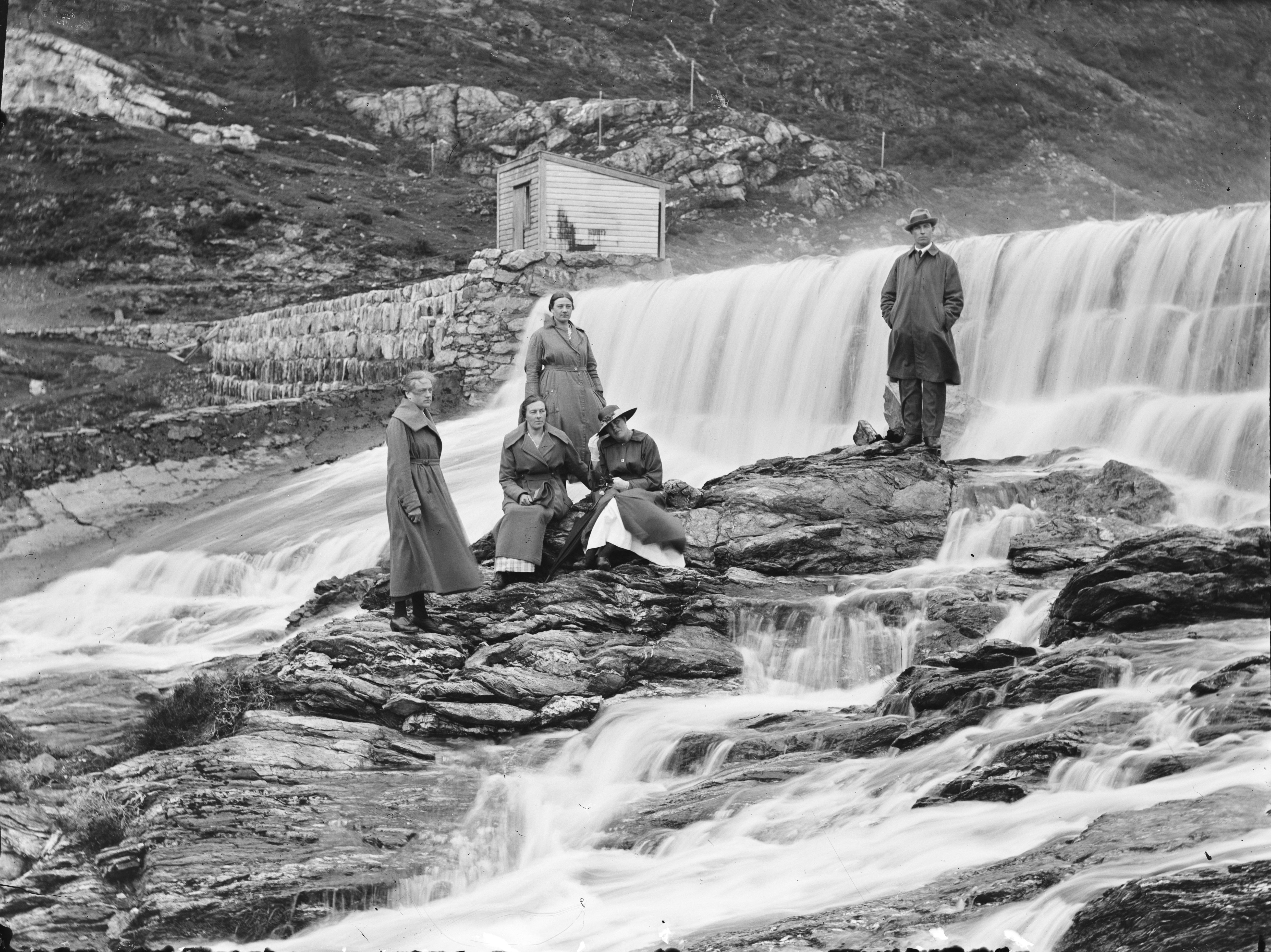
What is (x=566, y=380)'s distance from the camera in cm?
1160

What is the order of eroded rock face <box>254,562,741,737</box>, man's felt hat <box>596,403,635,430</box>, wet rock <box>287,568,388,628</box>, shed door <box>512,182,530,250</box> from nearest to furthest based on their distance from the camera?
eroded rock face <box>254,562,741,737</box> < man's felt hat <box>596,403,635,430</box> < wet rock <box>287,568,388,628</box> < shed door <box>512,182,530,250</box>

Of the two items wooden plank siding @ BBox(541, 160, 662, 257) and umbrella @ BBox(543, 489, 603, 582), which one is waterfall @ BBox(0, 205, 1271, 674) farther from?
wooden plank siding @ BBox(541, 160, 662, 257)

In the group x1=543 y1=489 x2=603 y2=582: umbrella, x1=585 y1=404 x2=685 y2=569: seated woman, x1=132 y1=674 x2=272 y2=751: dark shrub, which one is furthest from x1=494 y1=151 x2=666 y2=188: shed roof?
x1=132 y1=674 x2=272 y2=751: dark shrub

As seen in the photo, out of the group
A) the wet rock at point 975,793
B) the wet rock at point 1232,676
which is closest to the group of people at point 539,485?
the wet rock at point 975,793

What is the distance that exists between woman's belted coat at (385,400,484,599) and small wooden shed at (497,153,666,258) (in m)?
16.0

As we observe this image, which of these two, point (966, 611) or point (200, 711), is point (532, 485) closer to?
point (200, 711)

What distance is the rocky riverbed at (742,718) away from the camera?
6547 millimetres

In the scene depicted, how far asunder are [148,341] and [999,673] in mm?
25613

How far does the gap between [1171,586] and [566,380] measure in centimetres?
490

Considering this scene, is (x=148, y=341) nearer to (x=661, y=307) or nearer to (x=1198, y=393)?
(x=661, y=307)

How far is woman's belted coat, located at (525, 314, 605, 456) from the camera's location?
11578 mm

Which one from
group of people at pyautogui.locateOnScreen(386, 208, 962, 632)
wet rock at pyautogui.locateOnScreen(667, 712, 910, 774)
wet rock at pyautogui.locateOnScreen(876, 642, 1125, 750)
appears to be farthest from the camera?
group of people at pyautogui.locateOnScreen(386, 208, 962, 632)

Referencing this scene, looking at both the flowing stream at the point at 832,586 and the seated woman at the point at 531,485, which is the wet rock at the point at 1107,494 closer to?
the flowing stream at the point at 832,586

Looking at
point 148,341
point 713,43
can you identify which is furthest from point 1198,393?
point 713,43
